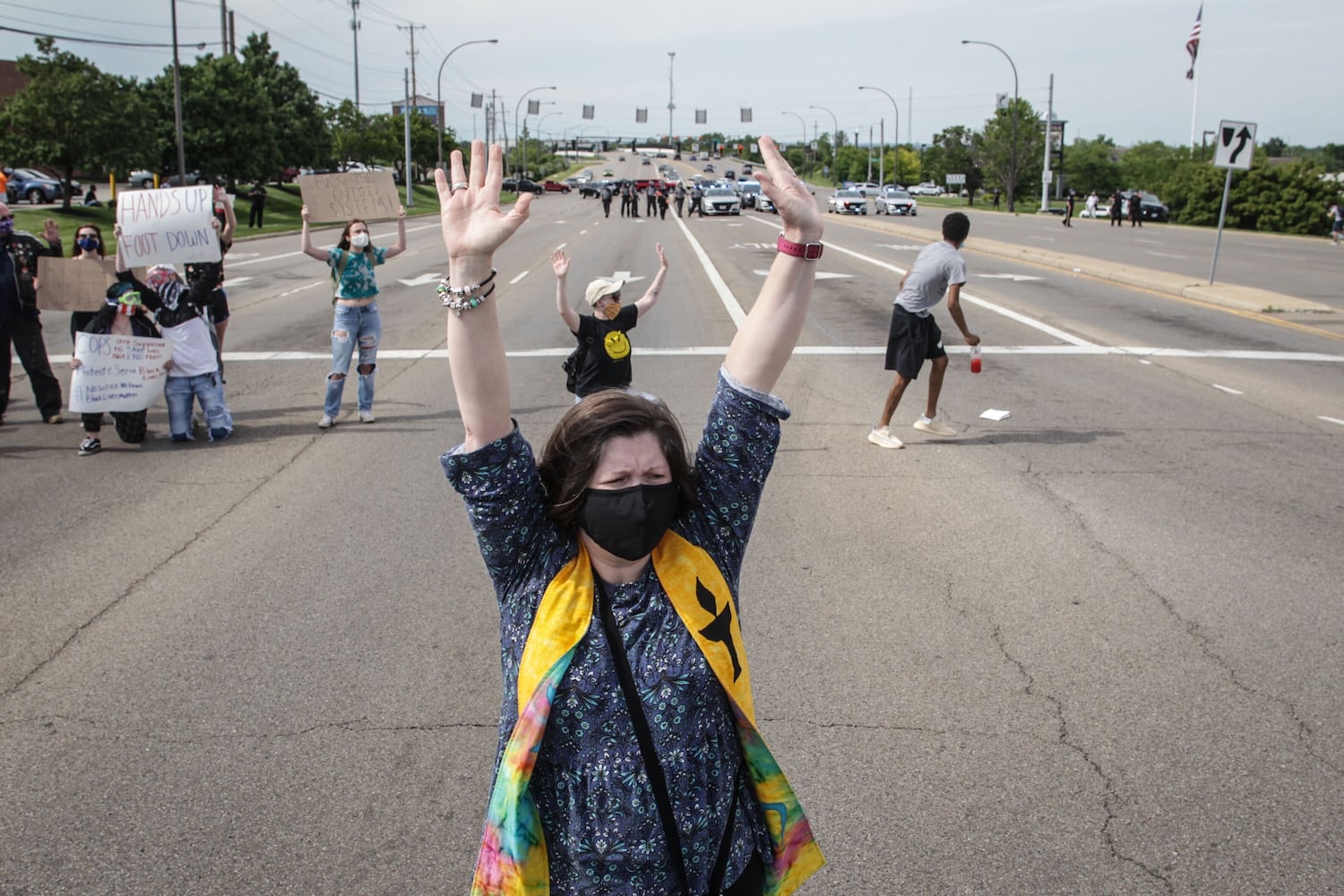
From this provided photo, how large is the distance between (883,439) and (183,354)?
5911 millimetres

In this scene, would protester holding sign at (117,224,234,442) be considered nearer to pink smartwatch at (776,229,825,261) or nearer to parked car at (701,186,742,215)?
pink smartwatch at (776,229,825,261)

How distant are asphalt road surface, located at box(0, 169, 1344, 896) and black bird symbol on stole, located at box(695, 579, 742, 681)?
5.42 ft

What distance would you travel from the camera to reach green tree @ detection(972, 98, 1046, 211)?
81.3 m

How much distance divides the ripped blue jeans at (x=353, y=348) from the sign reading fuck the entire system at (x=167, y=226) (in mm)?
1230

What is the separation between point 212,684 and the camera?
191 inches

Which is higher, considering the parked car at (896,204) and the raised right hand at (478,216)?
the parked car at (896,204)

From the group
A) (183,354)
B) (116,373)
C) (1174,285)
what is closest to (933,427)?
(183,354)

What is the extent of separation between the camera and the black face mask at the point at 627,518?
7.15ft

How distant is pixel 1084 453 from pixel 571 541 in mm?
7632

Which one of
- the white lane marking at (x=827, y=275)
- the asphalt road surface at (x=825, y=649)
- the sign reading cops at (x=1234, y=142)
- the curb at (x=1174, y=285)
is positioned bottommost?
the asphalt road surface at (x=825, y=649)

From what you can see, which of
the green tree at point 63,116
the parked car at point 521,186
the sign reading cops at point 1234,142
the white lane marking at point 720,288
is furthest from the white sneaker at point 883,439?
the green tree at point 63,116

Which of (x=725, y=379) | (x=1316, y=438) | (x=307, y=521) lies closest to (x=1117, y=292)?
(x=1316, y=438)

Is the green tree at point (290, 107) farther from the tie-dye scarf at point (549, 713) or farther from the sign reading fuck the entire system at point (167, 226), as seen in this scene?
the tie-dye scarf at point (549, 713)

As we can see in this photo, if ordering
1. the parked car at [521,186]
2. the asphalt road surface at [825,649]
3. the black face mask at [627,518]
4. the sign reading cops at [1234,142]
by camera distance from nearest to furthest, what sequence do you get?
1. the black face mask at [627,518]
2. the parked car at [521,186]
3. the asphalt road surface at [825,649]
4. the sign reading cops at [1234,142]
